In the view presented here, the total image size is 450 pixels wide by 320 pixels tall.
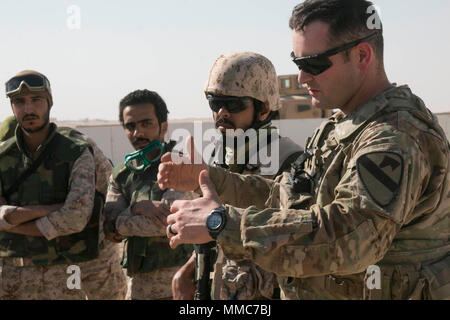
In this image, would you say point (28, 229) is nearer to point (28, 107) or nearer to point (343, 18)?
point (28, 107)

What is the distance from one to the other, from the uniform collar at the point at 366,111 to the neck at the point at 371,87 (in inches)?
2.2

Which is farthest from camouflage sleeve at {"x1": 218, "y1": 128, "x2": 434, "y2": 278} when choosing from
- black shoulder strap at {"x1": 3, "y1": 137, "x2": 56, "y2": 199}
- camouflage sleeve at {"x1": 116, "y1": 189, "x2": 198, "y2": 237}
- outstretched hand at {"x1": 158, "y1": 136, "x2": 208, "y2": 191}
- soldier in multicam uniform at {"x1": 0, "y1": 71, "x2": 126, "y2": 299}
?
black shoulder strap at {"x1": 3, "y1": 137, "x2": 56, "y2": 199}

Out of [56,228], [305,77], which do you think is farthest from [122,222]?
[305,77]

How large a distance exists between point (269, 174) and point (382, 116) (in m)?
1.15

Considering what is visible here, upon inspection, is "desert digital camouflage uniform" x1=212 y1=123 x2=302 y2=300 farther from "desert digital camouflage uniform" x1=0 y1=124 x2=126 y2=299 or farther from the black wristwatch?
"desert digital camouflage uniform" x1=0 y1=124 x2=126 y2=299

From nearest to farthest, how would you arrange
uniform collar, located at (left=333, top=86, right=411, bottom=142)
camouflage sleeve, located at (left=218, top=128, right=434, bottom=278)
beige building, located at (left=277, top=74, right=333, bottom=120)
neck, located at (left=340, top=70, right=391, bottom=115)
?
camouflage sleeve, located at (left=218, top=128, right=434, bottom=278), uniform collar, located at (left=333, top=86, right=411, bottom=142), neck, located at (left=340, top=70, right=391, bottom=115), beige building, located at (left=277, top=74, right=333, bottom=120)

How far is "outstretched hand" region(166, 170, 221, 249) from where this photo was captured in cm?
186

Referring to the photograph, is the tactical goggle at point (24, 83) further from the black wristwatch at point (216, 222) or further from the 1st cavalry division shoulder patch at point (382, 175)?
the 1st cavalry division shoulder patch at point (382, 175)

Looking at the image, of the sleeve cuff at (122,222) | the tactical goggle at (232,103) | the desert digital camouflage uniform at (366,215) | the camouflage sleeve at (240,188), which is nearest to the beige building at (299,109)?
the sleeve cuff at (122,222)

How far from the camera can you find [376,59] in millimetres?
2084

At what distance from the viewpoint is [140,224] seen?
3.92 meters

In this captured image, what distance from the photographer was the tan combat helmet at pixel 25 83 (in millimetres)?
4246

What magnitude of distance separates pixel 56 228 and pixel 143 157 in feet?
2.85
